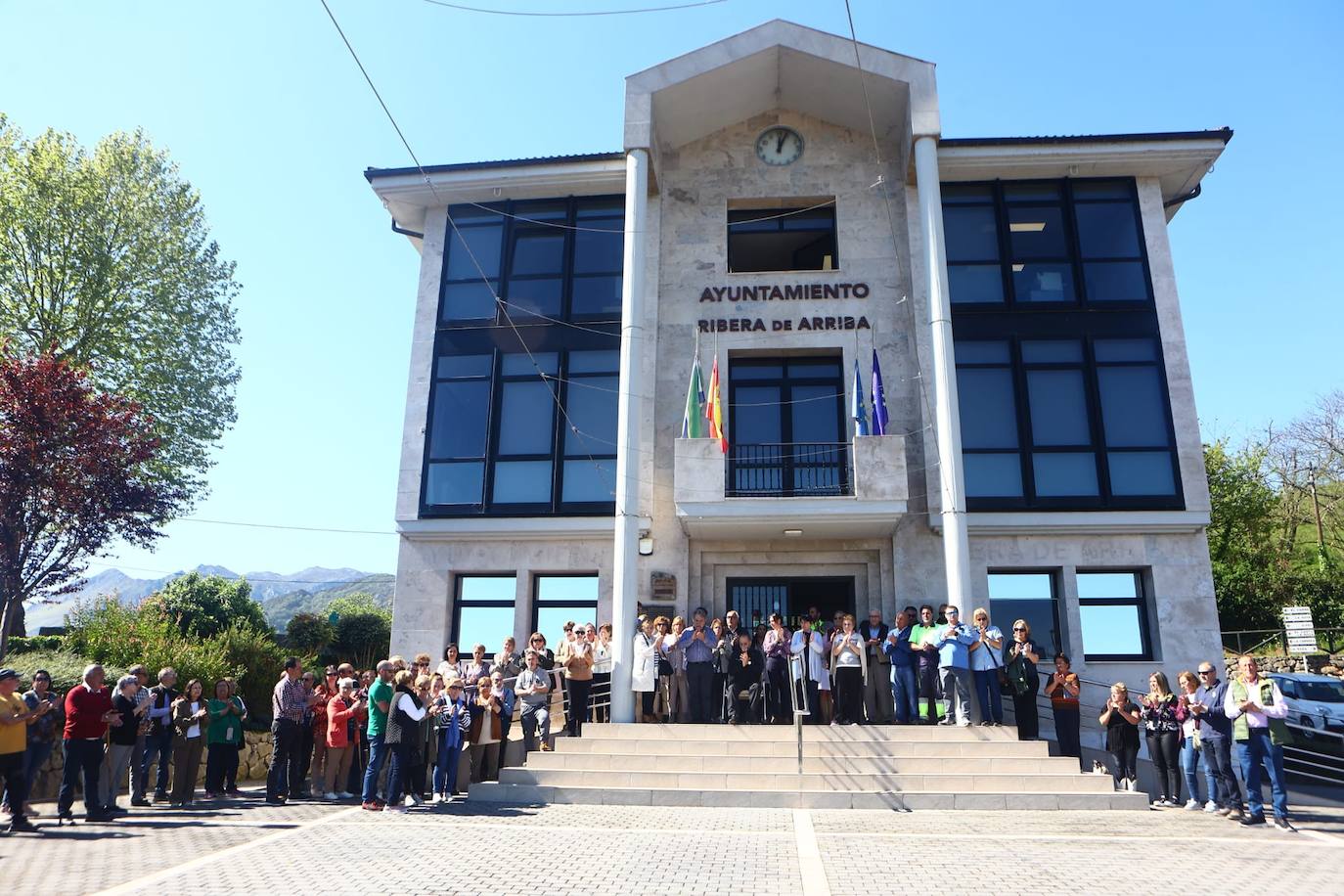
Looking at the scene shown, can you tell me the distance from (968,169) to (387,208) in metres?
12.5

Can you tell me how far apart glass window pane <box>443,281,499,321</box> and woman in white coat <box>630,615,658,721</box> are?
26.2ft

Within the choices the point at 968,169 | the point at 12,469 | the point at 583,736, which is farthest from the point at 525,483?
the point at 968,169

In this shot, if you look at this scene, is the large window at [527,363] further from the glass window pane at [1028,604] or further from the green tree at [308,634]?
the green tree at [308,634]

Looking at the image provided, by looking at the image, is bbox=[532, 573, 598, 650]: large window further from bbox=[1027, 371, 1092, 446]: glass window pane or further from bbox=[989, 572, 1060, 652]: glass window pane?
bbox=[1027, 371, 1092, 446]: glass window pane

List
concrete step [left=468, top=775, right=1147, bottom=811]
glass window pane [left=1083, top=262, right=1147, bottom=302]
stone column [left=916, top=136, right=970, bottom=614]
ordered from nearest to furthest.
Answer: concrete step [left=468, top=775, right=1147, bottom=811] → stone column [left=916, top=136, right=970, bottom=614] → glass window pane [left=1083, top=262, right=1147, bottom=302]

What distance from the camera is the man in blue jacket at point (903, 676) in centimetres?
1268

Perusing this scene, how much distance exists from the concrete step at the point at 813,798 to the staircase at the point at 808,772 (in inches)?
0.5

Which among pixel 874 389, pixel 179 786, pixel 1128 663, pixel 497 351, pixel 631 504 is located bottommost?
pixel 179 786

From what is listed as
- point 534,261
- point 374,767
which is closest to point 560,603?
point 374,767

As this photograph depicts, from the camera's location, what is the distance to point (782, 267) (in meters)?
20.1

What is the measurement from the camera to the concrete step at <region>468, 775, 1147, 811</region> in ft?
34.6

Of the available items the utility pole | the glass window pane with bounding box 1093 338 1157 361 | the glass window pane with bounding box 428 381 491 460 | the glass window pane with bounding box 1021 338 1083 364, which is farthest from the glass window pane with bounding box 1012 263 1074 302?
the utility pole

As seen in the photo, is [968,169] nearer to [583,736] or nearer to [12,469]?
[583,736]

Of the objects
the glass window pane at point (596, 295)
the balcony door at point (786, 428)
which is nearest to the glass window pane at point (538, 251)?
the glass window pane at point (596, 295)
